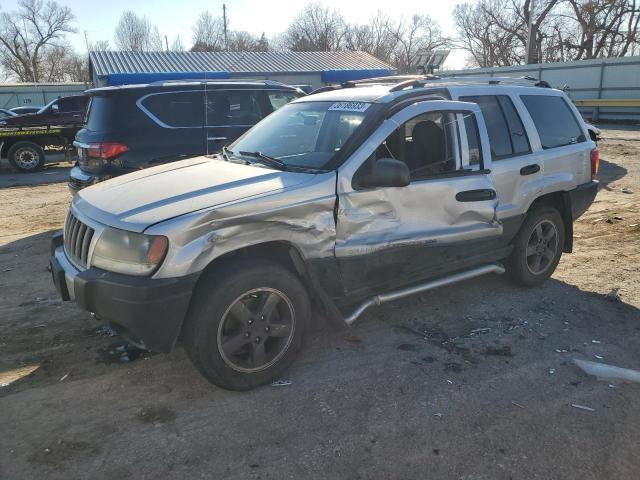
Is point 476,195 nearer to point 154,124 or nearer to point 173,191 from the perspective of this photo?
point 173,191

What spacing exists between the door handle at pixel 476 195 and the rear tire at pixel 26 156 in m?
13.8

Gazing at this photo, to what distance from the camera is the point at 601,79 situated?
24609 mm

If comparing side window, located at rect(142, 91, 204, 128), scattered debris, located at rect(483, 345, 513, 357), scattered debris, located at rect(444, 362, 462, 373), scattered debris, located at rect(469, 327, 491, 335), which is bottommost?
scattered debris, located at rect(444, 362, 462, 373)

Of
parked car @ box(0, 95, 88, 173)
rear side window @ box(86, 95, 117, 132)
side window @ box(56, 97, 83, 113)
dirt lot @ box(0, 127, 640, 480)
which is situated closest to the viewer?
dirt lot @ box(0, 127, 640, 480)

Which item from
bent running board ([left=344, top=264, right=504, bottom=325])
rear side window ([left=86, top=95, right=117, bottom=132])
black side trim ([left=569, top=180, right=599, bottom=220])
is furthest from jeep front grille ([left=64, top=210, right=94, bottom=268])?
black side trim ([left=569, top=180, right=599, bottom=220])

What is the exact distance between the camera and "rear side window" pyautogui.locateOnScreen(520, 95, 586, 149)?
4871mm

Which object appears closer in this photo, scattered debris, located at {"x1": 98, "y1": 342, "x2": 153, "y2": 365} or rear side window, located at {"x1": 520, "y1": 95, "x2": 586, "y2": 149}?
scattered debris, located at {"x1": 98, "y1": 342, "x2": 153, "y2": 365}

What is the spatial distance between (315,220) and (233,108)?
465 centimetres

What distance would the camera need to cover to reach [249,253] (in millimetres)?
3340

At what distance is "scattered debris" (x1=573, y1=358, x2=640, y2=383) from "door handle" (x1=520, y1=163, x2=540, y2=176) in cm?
172

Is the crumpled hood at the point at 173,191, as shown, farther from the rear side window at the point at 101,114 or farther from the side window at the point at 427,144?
the rear side window at the point at 101,114

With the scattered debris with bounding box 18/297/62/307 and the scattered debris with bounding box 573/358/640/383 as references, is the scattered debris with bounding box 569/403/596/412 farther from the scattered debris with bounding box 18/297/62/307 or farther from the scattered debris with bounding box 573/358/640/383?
the scattered debris with bounding box 18/297/62/307

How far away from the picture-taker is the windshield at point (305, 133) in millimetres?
3756

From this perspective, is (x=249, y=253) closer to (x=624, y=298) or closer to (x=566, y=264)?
(x=624, y=298)
